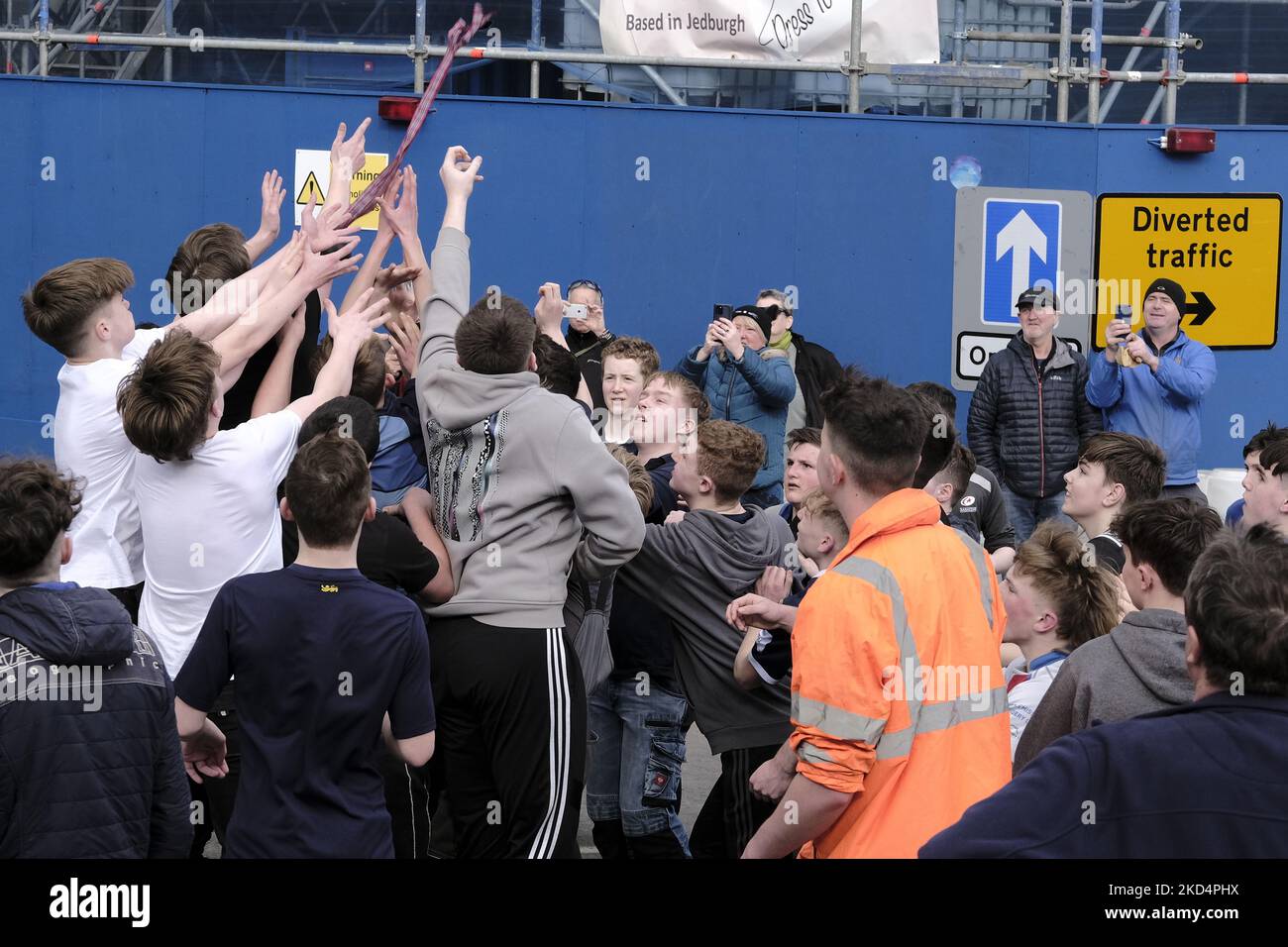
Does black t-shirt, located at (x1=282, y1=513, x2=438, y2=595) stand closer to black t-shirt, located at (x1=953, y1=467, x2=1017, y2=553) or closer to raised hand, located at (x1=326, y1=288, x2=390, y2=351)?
raised hand, located at (x1=326, y1=288, x2=390, y2=351)

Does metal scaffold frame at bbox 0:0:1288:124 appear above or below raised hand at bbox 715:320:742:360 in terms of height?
above

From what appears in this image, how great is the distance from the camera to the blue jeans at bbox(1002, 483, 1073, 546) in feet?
30.6

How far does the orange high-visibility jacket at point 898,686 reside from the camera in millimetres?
3133

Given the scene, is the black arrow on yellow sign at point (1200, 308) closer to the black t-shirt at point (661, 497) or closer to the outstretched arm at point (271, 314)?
the black t-shirt at point (661, 497)

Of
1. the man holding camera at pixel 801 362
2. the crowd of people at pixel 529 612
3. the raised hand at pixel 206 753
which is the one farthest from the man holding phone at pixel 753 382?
the raised hand at pixel 206 753

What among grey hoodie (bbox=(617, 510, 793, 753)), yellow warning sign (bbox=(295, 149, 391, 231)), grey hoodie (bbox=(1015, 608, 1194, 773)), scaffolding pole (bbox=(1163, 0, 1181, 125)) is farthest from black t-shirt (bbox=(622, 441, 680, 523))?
scaffolding pole (bbox=(1163, 0, 1181, 125))

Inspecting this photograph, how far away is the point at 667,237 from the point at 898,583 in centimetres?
694

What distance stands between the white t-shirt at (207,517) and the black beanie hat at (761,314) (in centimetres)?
500

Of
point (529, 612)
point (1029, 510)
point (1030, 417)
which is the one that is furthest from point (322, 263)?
point (1029, 510)

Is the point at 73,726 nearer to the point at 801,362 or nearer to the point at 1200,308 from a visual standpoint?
the point at 801,362

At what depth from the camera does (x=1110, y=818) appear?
2.27m

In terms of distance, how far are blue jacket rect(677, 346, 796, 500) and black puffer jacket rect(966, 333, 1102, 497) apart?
133 cm

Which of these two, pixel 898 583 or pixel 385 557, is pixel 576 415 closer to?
pixel 385 557
